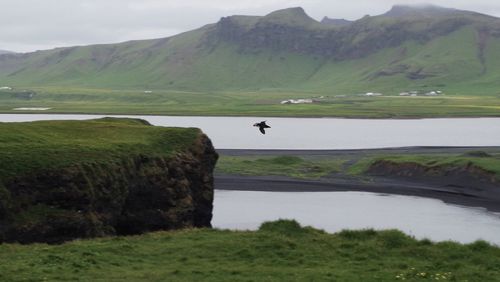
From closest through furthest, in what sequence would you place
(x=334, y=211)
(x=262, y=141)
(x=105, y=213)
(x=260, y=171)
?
(x=105, y=213) < (x=334, y=211) < (x=260, y=171) < (x=262, y=141)

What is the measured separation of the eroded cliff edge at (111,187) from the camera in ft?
146

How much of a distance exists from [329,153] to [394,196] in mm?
52618

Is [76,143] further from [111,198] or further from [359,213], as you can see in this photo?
[359,213]

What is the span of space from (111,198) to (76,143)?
18.9ft

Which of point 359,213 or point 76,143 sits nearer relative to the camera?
point 76,143

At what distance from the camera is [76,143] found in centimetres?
5381

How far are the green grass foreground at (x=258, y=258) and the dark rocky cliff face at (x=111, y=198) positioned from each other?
7.01 metres

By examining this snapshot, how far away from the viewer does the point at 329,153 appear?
143m

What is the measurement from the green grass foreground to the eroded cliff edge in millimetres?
7512

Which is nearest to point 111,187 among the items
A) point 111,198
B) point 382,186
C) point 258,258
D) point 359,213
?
point 111,198

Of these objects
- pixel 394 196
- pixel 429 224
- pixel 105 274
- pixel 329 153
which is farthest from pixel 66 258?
pixel 329 153

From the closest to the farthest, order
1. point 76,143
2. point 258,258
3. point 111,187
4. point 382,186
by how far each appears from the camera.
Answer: point 258,258 → point 111,187 → point 76,143 → point 382,186

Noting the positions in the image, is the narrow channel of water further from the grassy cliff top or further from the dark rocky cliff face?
the grassy cliff top

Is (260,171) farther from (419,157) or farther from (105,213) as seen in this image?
(105,213)
